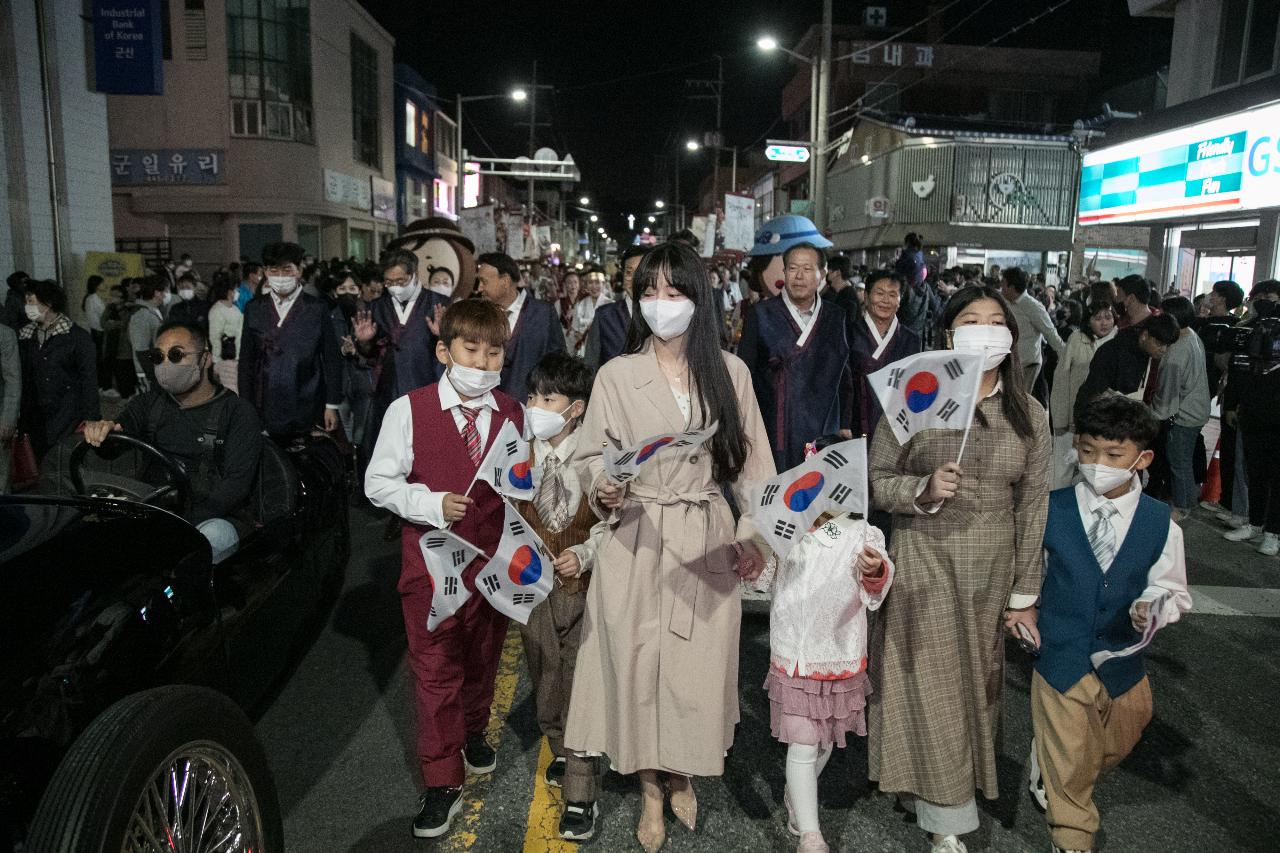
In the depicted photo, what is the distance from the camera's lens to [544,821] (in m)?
3.54

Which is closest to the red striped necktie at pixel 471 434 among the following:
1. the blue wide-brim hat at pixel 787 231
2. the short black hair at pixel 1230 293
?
the blue wide-brim hat at pixel 787 231

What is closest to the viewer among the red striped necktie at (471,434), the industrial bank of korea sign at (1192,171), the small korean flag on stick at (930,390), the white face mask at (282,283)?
the small korean flag on stick at (930,390)

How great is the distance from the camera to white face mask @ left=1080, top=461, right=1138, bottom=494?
3.22m

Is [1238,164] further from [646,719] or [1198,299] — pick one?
[646,719]

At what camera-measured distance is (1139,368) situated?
25.3 feet

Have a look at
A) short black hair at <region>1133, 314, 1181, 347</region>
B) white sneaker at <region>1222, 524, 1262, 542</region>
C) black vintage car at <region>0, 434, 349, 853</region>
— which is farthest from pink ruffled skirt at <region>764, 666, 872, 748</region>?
white sneaker at <region>1222, 524, 1262, 542</region>

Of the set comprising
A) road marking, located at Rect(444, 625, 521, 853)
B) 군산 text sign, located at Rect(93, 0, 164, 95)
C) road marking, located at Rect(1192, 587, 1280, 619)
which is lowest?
road marking, located at Rect(444, 625, 521, 853)

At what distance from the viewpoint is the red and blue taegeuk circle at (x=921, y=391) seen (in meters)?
2.99

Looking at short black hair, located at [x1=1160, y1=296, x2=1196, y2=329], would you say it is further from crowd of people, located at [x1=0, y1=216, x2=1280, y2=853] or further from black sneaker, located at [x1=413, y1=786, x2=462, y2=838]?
black sneaker, located at [x1=413, y1=786, x2=462, y2=838]

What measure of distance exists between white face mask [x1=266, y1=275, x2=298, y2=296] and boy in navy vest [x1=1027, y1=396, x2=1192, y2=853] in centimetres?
527

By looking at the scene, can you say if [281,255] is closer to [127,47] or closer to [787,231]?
[787,231]

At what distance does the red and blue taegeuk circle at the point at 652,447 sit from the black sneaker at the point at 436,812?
4.87 ft

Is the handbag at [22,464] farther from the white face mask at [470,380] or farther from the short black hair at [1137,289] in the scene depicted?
the short black hair at [1137,289]

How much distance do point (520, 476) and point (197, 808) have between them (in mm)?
1394
